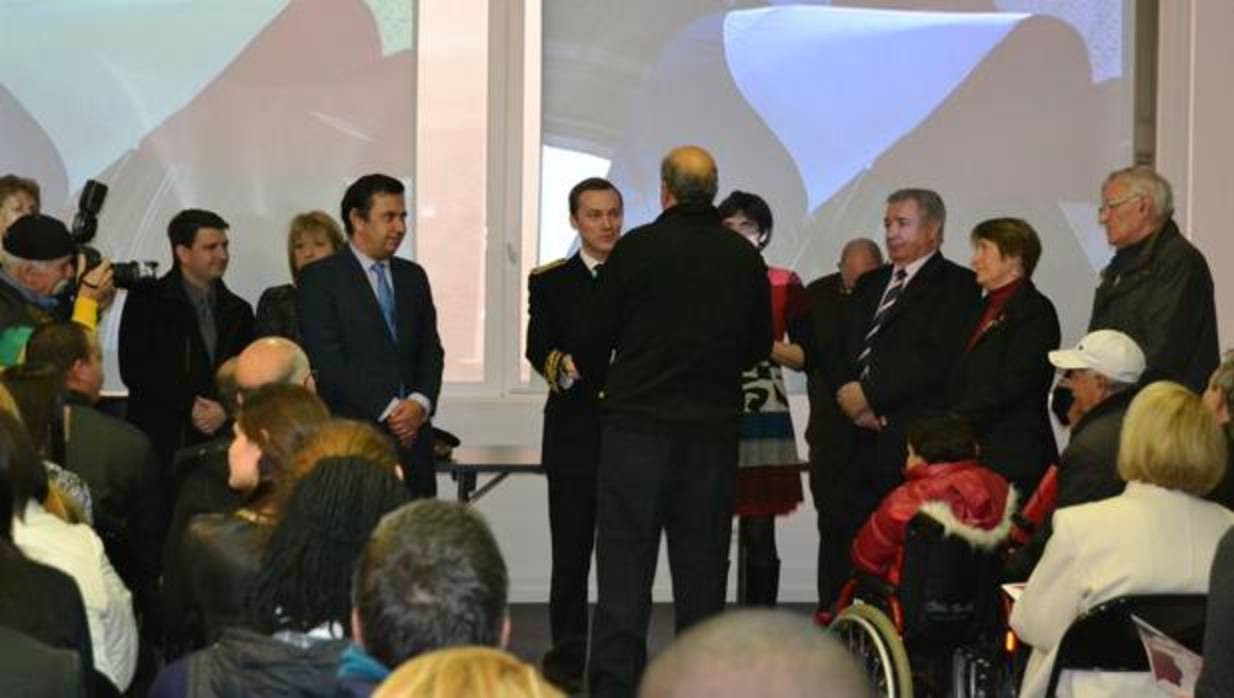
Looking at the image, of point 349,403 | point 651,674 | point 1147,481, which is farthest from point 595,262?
point 651,674

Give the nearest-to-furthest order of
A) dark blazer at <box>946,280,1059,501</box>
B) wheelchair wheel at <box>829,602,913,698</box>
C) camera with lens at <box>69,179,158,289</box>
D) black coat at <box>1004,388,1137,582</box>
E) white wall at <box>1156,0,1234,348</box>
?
1. wheelchair wheel at <box>829,602,913,698</box>
2. black coat at <box>1004,388,1137,582</box>
3. dark blazer at <box>946,280,1059,501</box>
4. camera with lens at <box>69,179,158,289</box>
5. white wall at <box>1156,0,1234,348</box>

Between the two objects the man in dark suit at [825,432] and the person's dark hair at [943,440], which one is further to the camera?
the man in dark suit at [825,432]

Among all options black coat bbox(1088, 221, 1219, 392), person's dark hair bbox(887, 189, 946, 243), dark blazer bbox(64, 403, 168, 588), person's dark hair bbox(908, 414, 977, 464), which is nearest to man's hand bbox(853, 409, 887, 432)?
person's dark hair bbox(887, 189, 946, 243)

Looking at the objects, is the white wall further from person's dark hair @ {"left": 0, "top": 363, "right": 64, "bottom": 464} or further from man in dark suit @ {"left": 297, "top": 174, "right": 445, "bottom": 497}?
person's dark hair @ {"left": 0, "top": 363, "right": 64, "bottom": 464}

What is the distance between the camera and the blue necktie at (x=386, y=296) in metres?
7.22

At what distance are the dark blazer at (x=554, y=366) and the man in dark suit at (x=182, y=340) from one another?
114cm

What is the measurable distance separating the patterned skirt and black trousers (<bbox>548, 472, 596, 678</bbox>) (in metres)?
0.56

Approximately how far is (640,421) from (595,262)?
1.11 m

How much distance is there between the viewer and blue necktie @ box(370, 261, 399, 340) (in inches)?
284

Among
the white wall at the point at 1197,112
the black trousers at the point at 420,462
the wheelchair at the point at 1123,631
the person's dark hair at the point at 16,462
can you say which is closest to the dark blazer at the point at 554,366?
the black trousers at the point at 420,462

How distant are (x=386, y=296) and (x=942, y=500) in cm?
201

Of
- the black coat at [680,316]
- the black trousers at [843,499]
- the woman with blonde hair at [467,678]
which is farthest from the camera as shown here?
the black trousers at [843,499]

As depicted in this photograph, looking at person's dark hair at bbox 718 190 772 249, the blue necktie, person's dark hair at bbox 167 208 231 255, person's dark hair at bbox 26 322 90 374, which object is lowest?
person's dark hair at bbox 26 322 90 374

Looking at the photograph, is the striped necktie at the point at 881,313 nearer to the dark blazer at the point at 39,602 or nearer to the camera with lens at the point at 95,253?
the camera with lens at the point at 95,253
